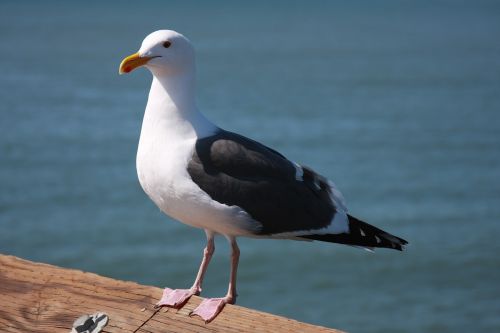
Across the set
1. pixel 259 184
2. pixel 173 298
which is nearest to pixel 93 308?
pixel 173 298

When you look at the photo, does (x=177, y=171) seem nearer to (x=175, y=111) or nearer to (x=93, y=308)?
(x=175, y=111)

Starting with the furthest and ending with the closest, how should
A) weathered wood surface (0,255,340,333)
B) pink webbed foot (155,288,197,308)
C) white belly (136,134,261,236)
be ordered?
white belly (136,134,261,236) < pink webbed foot (155,288,197,308) < weathered wood surface (0,255,340,333)

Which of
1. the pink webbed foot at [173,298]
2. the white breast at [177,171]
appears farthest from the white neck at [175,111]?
the pink webbed foot at [173,298]

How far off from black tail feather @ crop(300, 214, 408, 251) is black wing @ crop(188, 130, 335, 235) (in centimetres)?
7

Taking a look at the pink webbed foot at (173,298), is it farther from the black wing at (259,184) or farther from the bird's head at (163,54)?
the bird's head at (163,54)

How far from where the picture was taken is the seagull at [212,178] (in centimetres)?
328

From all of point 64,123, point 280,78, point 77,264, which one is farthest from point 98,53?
point 77,264

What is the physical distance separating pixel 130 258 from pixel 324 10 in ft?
178

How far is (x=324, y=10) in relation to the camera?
215 ft

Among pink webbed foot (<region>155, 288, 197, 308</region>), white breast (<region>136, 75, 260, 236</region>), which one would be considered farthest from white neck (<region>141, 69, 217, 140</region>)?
pink webbed foot (<region>155, 288, 197, 308</region>)

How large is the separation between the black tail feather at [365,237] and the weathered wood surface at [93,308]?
660mm

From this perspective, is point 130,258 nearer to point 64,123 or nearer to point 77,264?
point 77,264

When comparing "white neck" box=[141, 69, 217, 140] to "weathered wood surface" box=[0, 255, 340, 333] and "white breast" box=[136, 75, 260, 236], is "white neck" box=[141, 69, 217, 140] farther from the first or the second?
"weathered wood surface" box=[0, 255, 340, 333]

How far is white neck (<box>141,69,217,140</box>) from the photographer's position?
10.9 ft
